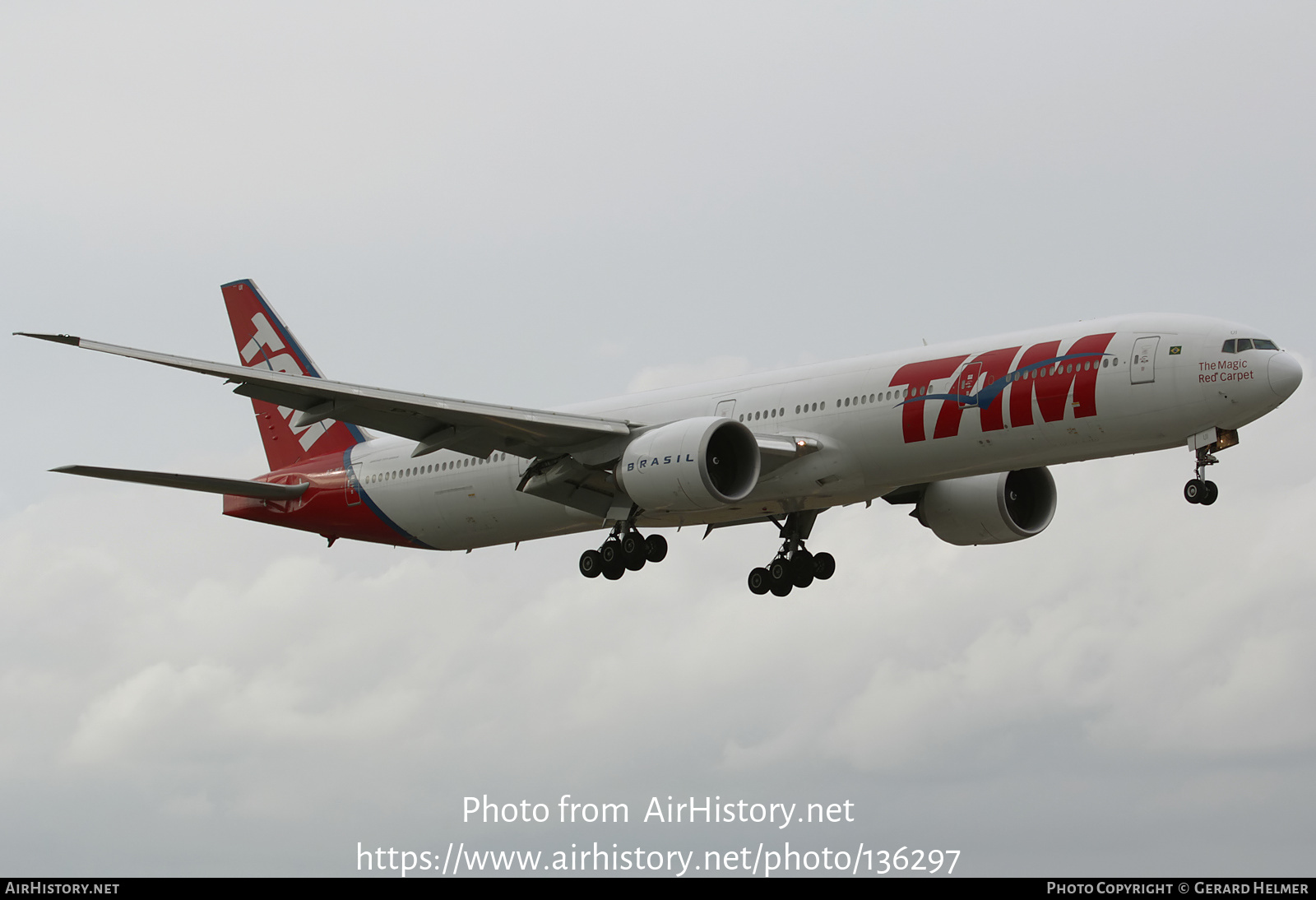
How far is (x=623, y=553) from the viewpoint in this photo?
3238 centimetres

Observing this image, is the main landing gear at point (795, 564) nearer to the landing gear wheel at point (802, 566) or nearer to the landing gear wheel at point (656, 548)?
the landing gear wheel at point (802, 566)

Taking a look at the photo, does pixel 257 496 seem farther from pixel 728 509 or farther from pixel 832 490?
pixel 832 490

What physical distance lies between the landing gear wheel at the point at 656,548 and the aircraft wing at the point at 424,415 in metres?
2.44

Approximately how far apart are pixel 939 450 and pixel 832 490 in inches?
107

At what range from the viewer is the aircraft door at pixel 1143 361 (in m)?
27.0

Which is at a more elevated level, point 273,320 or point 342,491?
point 273,320

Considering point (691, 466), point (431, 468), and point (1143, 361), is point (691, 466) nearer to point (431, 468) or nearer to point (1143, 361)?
point (1143, 361)

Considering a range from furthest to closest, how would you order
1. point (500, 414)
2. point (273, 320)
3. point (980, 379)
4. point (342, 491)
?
point (273, 320) → point (342, 491) → point (500, 414) → point (980, 379)

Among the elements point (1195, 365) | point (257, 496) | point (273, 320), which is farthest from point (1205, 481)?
point (273, 320)

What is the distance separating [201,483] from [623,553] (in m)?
11.0

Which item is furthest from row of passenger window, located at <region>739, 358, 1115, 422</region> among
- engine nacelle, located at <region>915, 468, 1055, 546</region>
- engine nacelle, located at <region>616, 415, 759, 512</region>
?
engine nacelle, located at <region>915, 468, 1055, 546</region>

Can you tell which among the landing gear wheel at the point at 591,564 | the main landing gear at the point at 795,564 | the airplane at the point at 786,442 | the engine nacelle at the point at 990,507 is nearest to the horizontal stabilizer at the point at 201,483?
the airplane at the point at 786,442

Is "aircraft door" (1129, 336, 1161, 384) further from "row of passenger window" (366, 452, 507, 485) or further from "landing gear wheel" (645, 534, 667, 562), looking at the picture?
"row of passenger window" (366, 452, 507, 485)

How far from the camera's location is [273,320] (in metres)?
42.3
